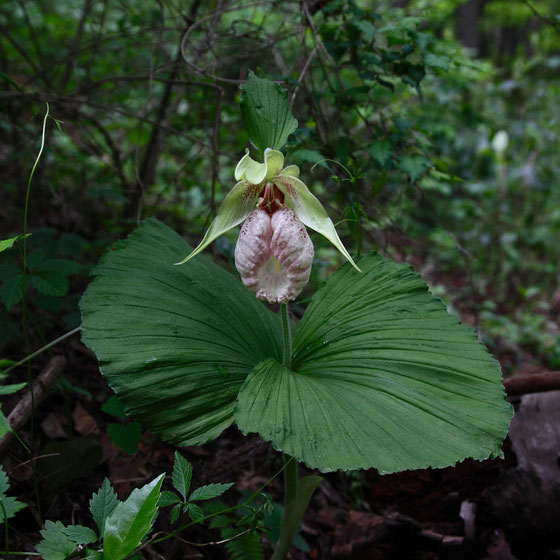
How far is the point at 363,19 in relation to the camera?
1.84 metres

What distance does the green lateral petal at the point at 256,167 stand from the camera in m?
1.12

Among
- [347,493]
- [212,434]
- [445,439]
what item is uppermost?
[445,439]

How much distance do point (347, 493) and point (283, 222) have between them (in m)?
1.31

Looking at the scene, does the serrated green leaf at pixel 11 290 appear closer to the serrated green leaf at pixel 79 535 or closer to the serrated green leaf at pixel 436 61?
the serrated green leaf at pixel 79 535

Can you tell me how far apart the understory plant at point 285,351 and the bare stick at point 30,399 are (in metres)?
0.39

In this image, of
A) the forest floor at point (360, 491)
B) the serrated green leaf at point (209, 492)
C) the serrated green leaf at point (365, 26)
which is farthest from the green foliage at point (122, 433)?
the serrated green leaf at point (365, 26)

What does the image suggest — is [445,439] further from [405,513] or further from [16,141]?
[16,141]

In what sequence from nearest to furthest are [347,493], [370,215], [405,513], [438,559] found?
[438,559], [405,513], [347,493], [370,215]

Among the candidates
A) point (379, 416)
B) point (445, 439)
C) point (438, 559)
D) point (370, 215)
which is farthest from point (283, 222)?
point (438, 559)

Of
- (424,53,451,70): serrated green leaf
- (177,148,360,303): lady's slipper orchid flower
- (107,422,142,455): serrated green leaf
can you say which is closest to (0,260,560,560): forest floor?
(107,422,142,455): serrated green leaf

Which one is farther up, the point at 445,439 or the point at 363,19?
the point at 363,19

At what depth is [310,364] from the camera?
1.27 meters

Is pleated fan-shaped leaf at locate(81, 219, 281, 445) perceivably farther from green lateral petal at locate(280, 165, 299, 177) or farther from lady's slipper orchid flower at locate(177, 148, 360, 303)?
green lateral petal at locate(280, 165, 299, 177)

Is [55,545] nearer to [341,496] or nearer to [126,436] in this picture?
[126,436]
